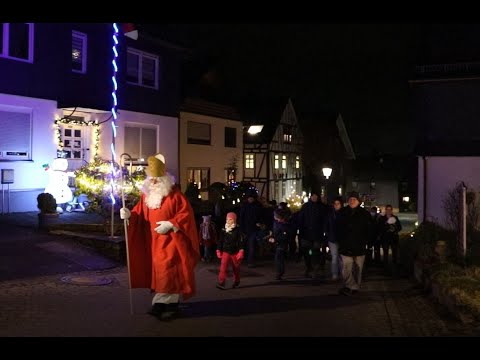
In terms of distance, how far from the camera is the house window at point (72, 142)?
776 inches

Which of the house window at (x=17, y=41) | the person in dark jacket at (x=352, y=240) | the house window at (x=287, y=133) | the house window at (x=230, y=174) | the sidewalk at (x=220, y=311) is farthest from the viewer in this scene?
the house window at (x=287, y=133)

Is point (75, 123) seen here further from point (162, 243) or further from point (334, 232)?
point (162, 243)

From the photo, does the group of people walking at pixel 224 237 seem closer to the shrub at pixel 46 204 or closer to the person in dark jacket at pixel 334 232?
the person in dark jacket at pixel 334 232

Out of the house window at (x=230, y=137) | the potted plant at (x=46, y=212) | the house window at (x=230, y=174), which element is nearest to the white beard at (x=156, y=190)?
the potted plant at (x=46, y=212)

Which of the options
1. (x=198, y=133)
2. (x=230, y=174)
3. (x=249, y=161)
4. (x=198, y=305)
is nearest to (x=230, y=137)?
(x=230, y=174)

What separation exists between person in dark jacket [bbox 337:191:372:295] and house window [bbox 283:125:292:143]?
94.3 feet

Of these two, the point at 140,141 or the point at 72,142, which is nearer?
the point at 72,142

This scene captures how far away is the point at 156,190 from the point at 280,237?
4.85 metres

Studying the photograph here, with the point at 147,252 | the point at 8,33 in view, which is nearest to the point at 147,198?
the point at 147,252

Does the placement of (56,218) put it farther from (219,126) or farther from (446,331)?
(219,126)

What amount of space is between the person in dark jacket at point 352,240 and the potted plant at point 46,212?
753 centimetres

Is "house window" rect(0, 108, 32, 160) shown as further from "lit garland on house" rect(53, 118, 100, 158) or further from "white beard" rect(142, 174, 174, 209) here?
"white beard" rect(142, 174, 174, 209)

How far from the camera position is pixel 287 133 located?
3994 cm
